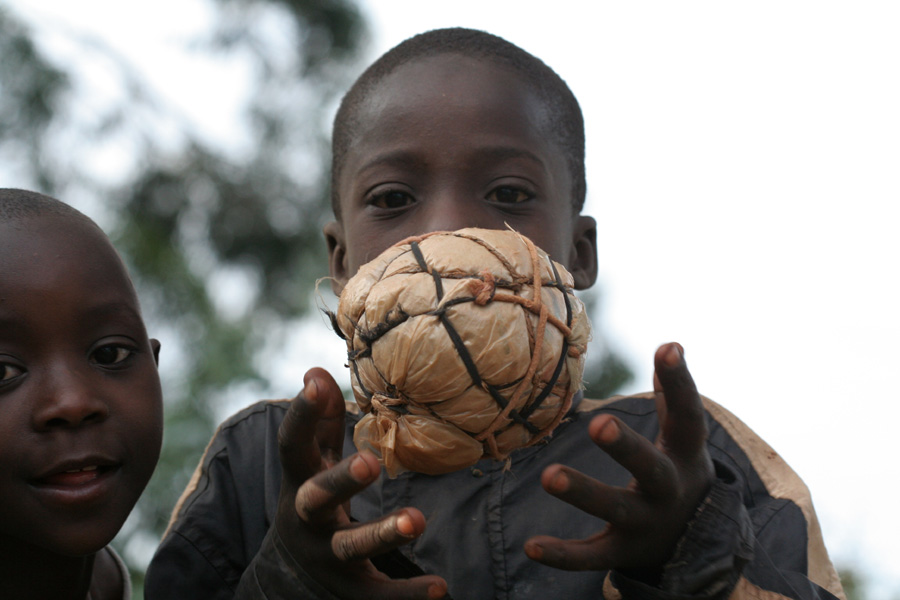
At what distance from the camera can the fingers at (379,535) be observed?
1.30 m

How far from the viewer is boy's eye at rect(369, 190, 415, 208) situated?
213 cm

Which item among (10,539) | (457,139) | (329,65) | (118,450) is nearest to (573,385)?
(457,139)

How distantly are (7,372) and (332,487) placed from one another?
77 centimetres

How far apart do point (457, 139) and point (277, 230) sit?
3.38m

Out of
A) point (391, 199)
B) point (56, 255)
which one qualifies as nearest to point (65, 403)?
point (56, 255)

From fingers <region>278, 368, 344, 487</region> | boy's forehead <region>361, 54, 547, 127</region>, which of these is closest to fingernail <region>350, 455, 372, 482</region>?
fingers <region>278, 368, 344, 487</region>

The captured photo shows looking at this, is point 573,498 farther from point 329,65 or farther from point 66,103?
point 329,65

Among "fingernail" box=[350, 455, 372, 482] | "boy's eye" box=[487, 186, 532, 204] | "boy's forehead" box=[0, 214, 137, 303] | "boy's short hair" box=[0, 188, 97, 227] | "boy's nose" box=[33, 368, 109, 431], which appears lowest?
"fingernail" box=[350, 455, 372, 482]

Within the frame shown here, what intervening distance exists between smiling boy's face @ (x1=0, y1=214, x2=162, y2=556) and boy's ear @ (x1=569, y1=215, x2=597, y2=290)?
1290 millimetres

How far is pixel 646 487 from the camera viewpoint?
142cm

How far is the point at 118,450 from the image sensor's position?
1.73 meters

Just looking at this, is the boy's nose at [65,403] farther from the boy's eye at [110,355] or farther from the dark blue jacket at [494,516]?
the dark blue jacket at [494,516]

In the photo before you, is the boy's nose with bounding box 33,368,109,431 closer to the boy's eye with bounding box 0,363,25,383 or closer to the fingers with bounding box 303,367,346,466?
the boy's eye with bounding box 0,363,25,383

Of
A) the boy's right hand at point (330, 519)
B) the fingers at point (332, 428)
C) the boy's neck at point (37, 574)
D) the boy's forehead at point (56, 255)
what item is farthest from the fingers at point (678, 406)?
the boy's neck at point (37, 574)
